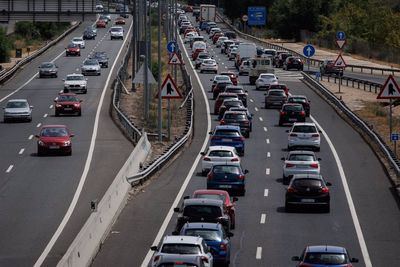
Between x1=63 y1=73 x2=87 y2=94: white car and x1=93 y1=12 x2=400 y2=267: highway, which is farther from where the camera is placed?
x1=63 y1=73 x2=87 y2=94: white car

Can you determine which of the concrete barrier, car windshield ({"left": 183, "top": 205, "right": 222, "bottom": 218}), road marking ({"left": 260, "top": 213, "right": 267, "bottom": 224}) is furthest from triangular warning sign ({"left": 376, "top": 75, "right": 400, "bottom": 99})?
car windshield ({"left": 183, "top": 205, "right": 222, "bottom": 218})

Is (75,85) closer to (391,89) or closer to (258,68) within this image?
(258,68)

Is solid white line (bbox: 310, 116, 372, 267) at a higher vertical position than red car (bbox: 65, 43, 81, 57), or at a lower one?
higher

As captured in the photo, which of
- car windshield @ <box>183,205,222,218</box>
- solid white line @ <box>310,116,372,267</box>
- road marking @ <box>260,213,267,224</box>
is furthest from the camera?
road marking @ <box>260,213,267,224</box>

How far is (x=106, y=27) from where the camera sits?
168 m

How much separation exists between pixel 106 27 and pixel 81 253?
144 m

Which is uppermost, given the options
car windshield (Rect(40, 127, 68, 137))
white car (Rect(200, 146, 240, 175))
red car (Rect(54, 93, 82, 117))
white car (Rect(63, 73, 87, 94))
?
white car (Rect(200, 146, 240, 175))

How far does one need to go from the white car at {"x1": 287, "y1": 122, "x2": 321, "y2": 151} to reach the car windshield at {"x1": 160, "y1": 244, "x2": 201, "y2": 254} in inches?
1089

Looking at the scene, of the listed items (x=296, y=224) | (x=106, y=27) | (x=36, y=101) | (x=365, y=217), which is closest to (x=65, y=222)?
(x=296, y=224)

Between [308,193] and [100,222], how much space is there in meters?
7.92

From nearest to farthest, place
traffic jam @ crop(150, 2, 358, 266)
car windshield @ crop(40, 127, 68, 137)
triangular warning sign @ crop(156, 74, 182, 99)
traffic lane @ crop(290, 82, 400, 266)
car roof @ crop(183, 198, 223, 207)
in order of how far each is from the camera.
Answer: traffic jam @ crop(150, 2, 358, 266) → car roof @ crop(183, 198, 223, 207) → traffic lane @ crop(290, 82, 400, 266) → triangular warning sign @ crop(156, 74, 182, 99) → car windshield @ crop(40, 127, 68, 137)

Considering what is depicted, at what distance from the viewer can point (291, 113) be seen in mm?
62906

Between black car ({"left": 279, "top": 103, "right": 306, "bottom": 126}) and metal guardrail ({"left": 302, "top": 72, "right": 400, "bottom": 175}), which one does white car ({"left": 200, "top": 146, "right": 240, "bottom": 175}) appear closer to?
metal guardrail ({"left": 302, "top": 72, "right": 400, "bottom": 175})

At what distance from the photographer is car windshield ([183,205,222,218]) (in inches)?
1198
